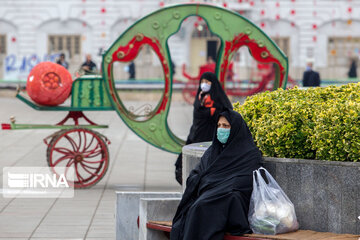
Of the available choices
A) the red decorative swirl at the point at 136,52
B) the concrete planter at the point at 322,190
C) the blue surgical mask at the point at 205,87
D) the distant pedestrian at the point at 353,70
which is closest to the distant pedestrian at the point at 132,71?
the distant pedestrian at the point at 353,70

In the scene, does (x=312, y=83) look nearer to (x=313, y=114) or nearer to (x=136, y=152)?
(x=136, y=152)

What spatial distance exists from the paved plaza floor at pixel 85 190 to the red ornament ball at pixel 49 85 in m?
1.33

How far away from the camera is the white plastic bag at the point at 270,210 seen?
6246mm

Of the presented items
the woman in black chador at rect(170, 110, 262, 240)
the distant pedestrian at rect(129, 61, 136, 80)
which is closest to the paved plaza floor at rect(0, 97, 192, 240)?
the woman in black chador at rect(170, 110, 262, 240)

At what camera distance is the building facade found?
39188 millimetres

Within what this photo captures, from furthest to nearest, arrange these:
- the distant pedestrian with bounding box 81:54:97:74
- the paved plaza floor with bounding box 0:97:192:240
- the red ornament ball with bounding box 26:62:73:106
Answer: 1. the distant pedestrian with bounding box 81:54:97:74
2. the red ornament ball with bounding box 26:62:73:106
3. the paved plaza floor with bounding box 0:97:192:240

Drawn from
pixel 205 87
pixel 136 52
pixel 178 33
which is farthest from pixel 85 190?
pixel 178 33

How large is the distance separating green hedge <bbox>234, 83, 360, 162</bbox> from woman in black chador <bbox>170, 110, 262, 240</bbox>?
27cm

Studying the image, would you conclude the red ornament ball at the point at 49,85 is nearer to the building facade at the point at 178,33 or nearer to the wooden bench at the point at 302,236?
the wooden bench at the point at 302,236

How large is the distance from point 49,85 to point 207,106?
2.29m

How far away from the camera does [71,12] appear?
39438mm

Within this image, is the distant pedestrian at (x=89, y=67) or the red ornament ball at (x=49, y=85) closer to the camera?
the red ornament ball at (x=49, y=85)

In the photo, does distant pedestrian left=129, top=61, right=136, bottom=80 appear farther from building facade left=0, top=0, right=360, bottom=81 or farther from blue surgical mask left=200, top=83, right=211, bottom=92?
blue surgical mask left=200, top=83, right=211, bottom=92

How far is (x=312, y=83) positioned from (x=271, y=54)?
8.81m
